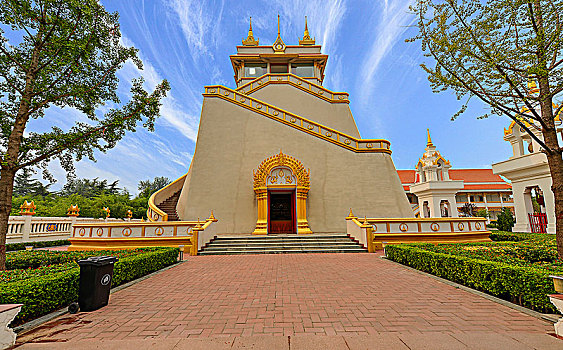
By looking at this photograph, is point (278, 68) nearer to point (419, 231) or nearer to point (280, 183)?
point (280, 183)

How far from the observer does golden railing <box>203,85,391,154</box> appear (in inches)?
680

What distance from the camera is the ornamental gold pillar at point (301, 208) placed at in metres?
15.3

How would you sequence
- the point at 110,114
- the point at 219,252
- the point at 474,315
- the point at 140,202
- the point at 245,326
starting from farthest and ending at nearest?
Answer: the point at 140,202 → the point at 219,252 → the point at 110,114 → the point at 474,315 → the point at 245,326

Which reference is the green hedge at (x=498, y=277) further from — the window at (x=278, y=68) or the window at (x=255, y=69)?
the window at (x=278, y=68)

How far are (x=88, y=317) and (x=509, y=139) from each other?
23.5 m

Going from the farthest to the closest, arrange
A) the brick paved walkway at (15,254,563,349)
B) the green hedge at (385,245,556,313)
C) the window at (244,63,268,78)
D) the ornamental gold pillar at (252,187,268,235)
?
the window at (244,63,268,78)
the ornamental gold pillar at (252,187,268,235)
the green hedge at (385,245,556,313)
the brick paved walkway at (15,254,563,349)

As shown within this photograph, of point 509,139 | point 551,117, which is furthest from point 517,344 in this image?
point 509,139

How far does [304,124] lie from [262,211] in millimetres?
6855

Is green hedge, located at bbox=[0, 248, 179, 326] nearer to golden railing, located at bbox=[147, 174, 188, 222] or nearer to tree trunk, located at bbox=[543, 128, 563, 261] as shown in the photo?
golden railing, located at bbox=[147, 174, 188, 222]

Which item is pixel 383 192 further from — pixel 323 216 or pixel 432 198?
pixel 432 198

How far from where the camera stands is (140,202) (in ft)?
132

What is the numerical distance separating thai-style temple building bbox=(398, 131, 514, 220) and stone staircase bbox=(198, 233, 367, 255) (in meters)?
16.7

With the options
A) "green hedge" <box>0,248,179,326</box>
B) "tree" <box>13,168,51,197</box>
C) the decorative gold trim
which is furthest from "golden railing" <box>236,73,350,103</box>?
"tree" <box>13,168,51,197</box>

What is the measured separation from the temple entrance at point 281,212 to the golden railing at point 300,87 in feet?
40.3
